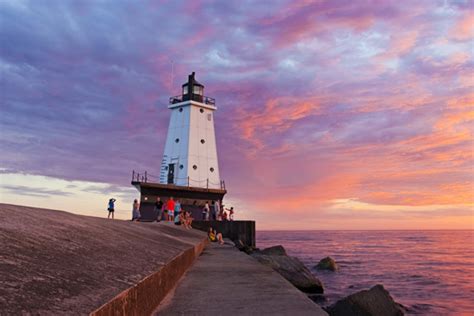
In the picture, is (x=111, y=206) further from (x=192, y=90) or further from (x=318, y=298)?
(x=192, y=90)

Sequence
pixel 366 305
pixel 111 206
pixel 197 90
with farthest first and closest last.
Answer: pixel 197 90 < pixel 111 206 < pixel 366 305

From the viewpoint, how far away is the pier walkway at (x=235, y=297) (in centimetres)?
369

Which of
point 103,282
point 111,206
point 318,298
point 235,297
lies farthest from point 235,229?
point 103,282

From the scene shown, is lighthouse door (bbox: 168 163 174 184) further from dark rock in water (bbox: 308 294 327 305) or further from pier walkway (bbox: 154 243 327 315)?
pier walkway (bbox: 154 243 327 315)

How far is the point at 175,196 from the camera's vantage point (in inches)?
1158

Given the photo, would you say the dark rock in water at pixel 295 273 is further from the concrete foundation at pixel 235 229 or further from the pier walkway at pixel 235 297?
the concrete foundation at pixel 235 229

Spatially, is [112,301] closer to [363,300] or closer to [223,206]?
[363,300]

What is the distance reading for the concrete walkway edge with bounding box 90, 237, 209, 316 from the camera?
234 cm

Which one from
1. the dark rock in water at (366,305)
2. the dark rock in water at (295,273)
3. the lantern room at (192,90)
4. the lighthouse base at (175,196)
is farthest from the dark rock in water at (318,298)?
the lantern room at (192,90)

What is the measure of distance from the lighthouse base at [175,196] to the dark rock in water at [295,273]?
16.7 metres

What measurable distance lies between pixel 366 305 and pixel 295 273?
387 centimetres

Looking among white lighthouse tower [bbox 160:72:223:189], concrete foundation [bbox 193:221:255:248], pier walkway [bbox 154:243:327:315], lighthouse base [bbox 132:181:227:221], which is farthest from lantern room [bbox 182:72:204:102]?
pier walkway [bbox 154:243:327:315]

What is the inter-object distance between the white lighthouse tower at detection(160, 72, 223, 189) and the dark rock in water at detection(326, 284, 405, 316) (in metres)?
22.9

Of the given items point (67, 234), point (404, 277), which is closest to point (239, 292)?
point (67, 234)
